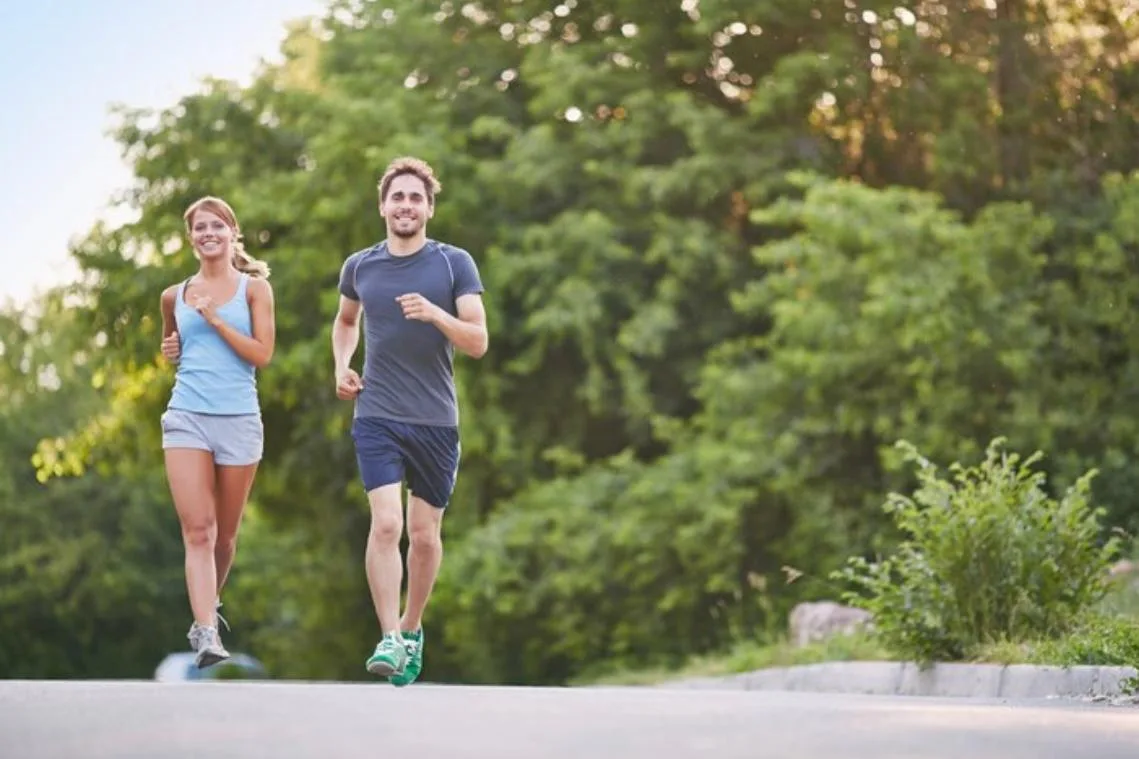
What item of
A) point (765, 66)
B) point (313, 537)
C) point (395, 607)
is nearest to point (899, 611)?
point (395, 607)

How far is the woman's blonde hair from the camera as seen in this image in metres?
11.4

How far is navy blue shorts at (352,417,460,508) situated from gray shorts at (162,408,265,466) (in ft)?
A: 2.58

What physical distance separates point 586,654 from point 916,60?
24.6 ft

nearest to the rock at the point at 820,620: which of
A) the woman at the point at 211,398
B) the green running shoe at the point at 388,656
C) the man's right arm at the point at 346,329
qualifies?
the woman at the point at 211,398

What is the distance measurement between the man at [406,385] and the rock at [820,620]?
9033 mm

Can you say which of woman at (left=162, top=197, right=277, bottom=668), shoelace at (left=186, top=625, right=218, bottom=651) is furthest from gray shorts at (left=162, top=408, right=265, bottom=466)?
shoelace at (left=186, top=625, right=218, bottom=651)

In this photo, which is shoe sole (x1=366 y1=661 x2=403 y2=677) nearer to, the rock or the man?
the man

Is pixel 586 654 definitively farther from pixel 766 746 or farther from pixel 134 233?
pixel 766 746

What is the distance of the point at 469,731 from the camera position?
8.08 meters

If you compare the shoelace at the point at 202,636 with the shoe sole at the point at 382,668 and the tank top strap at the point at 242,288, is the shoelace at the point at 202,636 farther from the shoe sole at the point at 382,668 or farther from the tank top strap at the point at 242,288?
the tank top strap at the point at 242,288

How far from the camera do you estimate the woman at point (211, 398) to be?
442 inches


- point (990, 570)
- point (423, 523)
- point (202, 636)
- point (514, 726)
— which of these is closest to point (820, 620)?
point (990, 570)

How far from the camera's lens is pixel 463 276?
35.2 feet

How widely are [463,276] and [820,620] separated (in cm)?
1003
